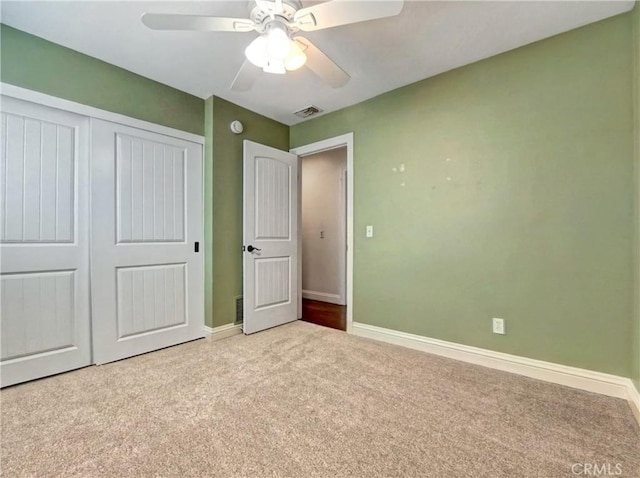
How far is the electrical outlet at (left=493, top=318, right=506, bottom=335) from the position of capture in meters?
2.17

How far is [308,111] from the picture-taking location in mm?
3143

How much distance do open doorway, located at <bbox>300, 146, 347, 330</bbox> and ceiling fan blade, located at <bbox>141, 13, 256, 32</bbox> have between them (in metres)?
2.99

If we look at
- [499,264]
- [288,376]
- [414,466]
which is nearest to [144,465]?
[288,376]

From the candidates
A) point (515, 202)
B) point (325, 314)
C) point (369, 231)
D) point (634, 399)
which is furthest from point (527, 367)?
point (325, 314)

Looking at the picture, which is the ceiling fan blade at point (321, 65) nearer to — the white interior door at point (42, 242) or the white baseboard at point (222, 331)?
the white interior door at point (42, 242)

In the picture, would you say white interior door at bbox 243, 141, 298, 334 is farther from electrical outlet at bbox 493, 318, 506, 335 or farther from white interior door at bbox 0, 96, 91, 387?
electrical outlet at bbox 493, 318, 506, 335

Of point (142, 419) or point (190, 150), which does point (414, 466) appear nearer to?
point (142, 419)

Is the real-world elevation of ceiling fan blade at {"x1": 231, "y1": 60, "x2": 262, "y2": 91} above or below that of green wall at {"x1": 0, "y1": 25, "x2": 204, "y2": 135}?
below

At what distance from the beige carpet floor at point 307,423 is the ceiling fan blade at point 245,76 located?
2.00 metres

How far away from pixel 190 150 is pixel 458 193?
2.50 metres

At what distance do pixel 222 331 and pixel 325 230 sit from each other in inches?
96.7

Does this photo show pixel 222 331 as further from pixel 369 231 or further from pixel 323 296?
pixel 323 296

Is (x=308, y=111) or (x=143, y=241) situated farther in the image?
(x=308, y=111)

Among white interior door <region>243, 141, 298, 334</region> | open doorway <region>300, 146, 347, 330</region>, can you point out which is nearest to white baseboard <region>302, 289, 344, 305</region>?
open doorway <region>300, 146, 347, 330</region>
